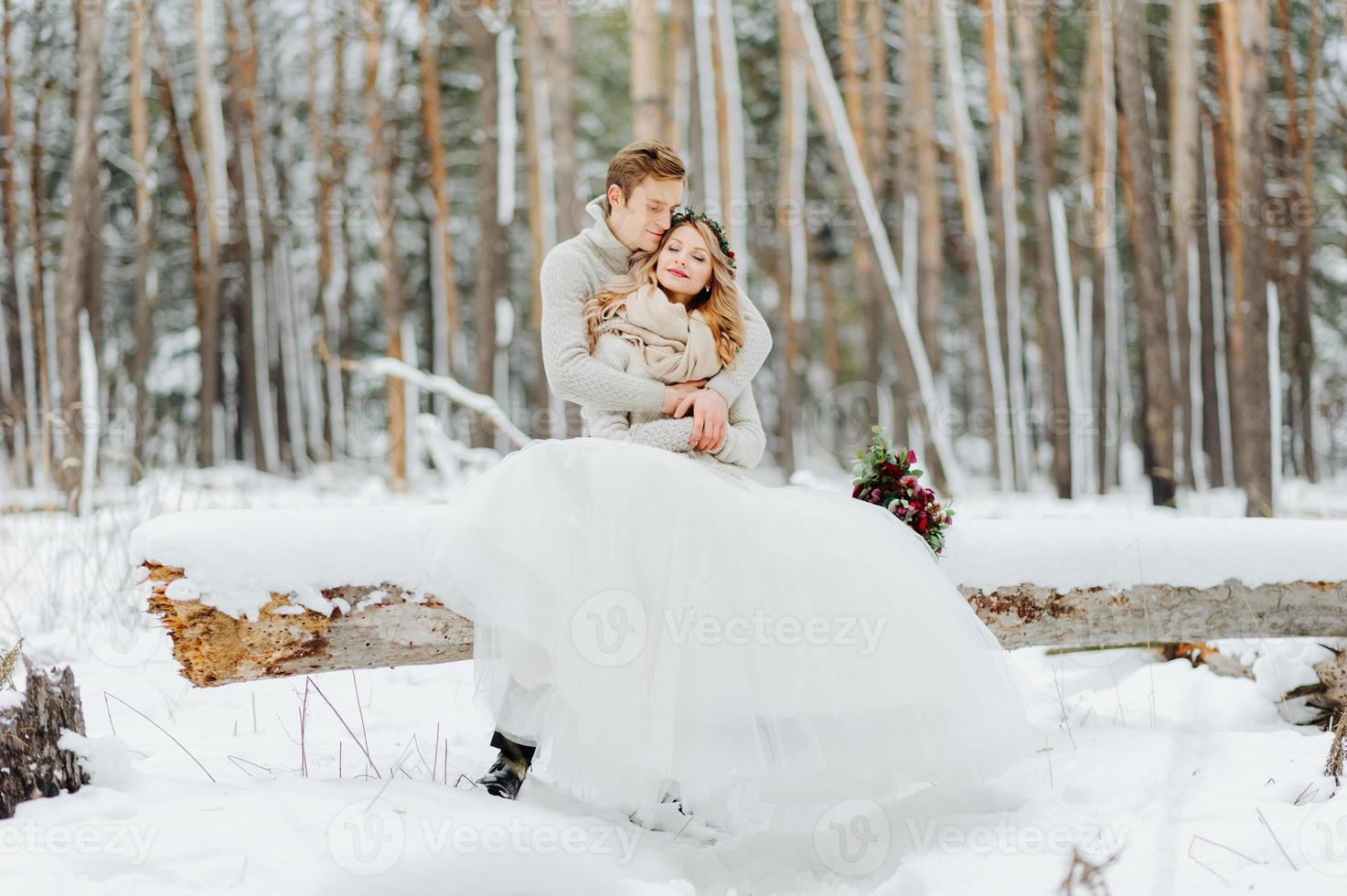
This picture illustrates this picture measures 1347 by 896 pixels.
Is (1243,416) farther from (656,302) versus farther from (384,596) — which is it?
(384,596)

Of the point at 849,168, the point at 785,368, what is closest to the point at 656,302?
the point at 849,168

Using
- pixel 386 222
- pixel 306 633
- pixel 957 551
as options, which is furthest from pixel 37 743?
pixel 386 222

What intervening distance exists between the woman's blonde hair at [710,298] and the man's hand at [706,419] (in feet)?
0.55

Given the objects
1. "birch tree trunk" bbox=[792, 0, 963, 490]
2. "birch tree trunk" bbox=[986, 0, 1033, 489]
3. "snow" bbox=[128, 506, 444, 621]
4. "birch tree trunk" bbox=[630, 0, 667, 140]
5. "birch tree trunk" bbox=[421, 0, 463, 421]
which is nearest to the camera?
"snow" bbox=[128, 506, 444, 621]

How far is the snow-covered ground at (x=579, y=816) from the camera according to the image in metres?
2.10

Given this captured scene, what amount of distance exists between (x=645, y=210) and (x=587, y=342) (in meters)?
0.44

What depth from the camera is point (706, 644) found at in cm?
229

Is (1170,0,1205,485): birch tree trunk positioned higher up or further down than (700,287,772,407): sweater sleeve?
higher up

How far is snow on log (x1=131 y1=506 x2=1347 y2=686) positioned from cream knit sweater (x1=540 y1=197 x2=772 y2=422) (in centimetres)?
53

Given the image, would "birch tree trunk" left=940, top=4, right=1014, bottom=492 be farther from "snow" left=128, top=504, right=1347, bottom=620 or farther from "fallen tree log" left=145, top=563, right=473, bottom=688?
"fallen tree log" left=145, top=563, right=473, bottom=688

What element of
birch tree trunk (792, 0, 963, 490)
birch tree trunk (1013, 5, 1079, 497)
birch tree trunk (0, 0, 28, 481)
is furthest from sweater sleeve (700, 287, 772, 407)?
birch tree trunk (0, 0, 28, 481)

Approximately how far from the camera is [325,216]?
42.1ft

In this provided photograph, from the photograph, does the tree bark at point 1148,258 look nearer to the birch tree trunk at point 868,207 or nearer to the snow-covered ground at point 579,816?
the birch tree trunk at point 868,207

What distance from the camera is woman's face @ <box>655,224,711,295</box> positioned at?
9.39ft
